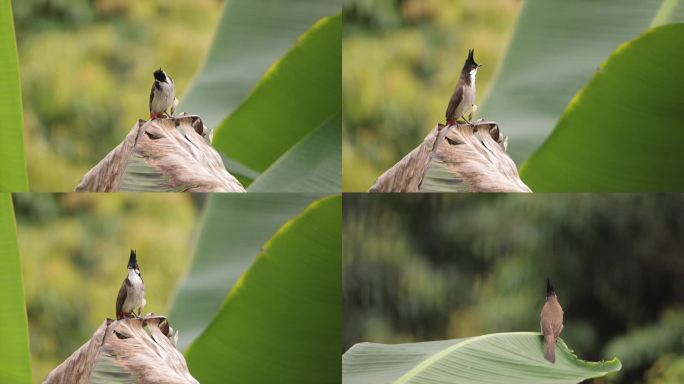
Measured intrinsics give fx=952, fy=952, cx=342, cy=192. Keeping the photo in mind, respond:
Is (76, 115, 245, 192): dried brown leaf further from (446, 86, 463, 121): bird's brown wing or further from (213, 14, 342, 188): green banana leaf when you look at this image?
(446, 86, 463, 121): bird's brown wing

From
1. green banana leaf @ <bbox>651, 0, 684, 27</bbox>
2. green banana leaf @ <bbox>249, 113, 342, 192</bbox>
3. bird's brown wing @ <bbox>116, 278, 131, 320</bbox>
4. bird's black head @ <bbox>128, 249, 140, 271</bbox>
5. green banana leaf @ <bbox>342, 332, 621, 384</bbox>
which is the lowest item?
green banana leaf @ <bbox>342, 332, 621, 384</bbox>

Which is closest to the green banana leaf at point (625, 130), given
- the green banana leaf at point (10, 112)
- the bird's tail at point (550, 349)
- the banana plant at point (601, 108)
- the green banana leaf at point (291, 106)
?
the banana plant at point (601, 108)

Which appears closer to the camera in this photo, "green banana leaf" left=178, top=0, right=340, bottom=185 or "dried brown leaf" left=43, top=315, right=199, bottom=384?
"dried brown leaf" left=43, top=315, right=199, bottom=384

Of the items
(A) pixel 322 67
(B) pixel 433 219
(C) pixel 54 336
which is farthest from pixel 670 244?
(C) pixel 54 336

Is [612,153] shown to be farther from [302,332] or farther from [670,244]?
[302,332]

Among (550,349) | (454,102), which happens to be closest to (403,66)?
(454,102)

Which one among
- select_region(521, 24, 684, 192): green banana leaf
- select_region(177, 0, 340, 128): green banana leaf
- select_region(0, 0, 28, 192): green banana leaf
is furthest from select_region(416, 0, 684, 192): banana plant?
select_region(0, 0, 28, 192): green banana leaf

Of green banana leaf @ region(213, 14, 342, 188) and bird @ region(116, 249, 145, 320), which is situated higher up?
green banana leaf @ region(213, 14, 342, 188)

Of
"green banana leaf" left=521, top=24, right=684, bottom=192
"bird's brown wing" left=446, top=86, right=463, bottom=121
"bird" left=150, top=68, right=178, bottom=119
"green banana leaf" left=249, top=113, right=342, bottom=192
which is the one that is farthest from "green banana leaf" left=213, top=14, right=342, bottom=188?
"green banana leaf" left=521, top=24, right=684, bottom=192
